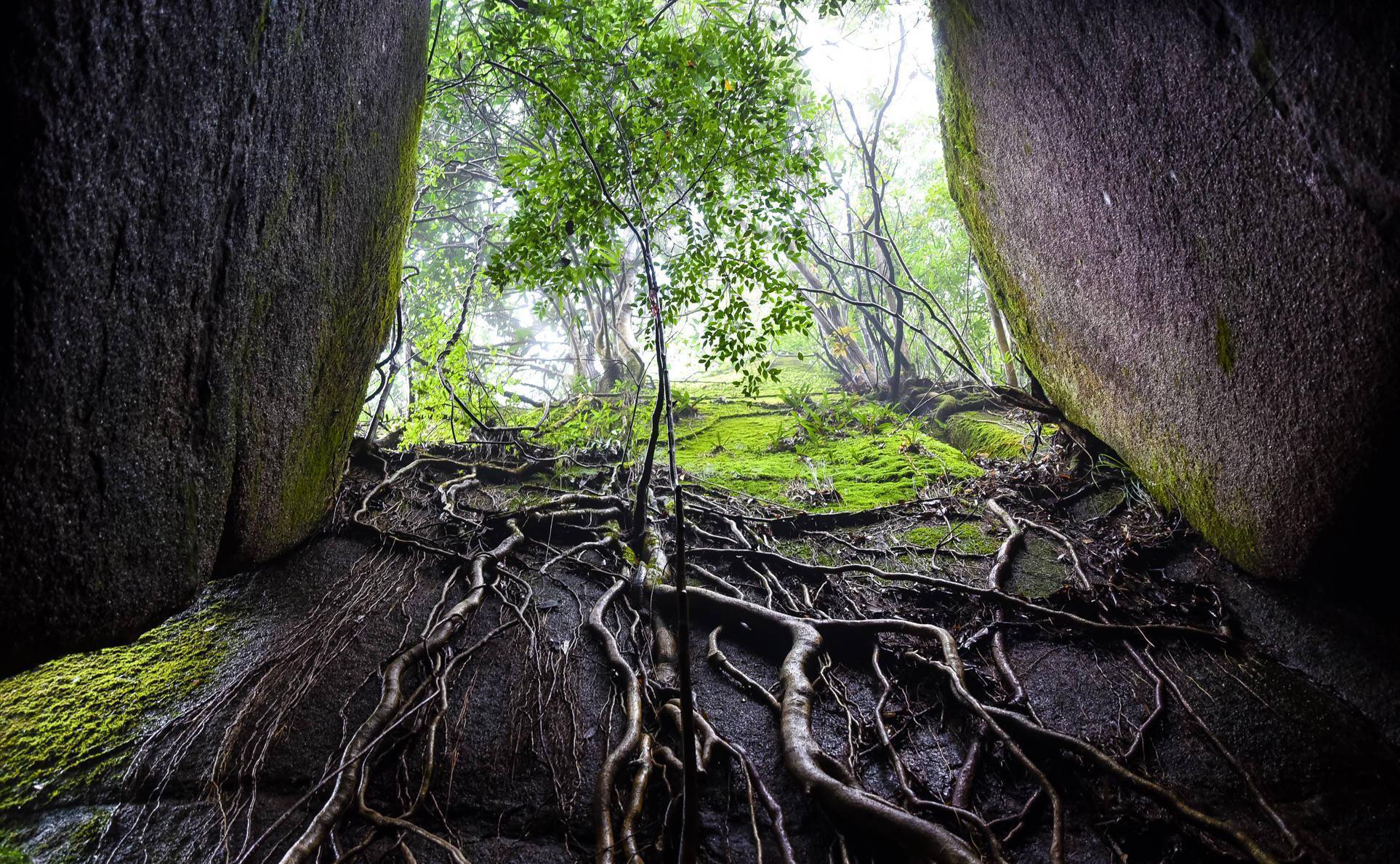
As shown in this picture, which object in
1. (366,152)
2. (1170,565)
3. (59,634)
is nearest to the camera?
(59,634)

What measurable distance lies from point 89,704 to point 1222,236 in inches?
196

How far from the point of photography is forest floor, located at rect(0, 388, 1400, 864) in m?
2.04

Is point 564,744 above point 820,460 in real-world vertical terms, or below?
below

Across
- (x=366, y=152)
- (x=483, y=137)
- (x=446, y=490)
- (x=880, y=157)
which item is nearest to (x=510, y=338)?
(x=483, y=137)

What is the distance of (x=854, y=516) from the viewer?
5.26 m

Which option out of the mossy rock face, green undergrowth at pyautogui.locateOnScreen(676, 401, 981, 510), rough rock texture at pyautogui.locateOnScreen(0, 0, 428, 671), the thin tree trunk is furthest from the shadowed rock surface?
the mossy rock face

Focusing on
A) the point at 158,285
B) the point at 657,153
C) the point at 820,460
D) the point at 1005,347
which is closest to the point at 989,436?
the point at 1005,347

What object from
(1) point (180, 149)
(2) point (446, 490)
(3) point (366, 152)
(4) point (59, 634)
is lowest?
(2) point (446, 490)

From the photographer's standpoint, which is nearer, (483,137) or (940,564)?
(940,564)

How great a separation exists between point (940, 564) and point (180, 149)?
4.51 m

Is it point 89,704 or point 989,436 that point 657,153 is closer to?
point 89,704

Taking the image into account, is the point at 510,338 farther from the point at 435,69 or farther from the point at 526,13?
the point at 526,13

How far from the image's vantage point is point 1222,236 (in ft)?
8.09

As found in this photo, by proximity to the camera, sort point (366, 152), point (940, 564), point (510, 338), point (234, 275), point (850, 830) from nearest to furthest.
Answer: point (234, 275), point (850, 830), point (366, 152), point (940, 564), point (510, 338)
